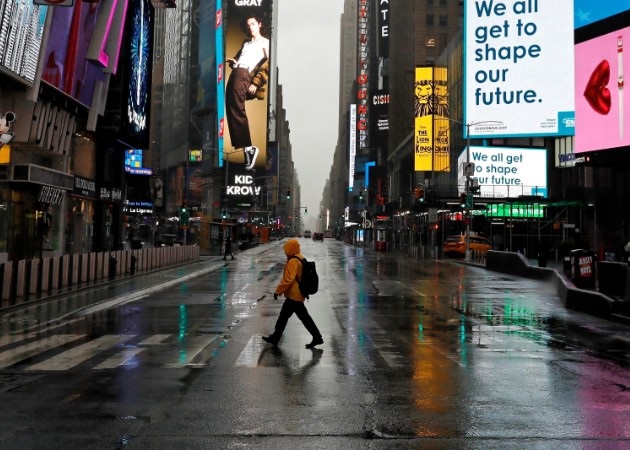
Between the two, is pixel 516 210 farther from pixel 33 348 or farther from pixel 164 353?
pixel 33 348

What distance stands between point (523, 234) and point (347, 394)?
51433 mm

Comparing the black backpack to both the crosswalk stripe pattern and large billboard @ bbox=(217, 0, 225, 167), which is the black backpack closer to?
the crosswalk stripe pattern

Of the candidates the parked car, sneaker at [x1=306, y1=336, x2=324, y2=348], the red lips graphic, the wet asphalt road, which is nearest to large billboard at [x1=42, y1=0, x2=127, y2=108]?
the wet asphalt road

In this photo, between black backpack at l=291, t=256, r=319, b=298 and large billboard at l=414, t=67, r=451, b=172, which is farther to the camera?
large billboard at l=414, t=67, r=451, b=172

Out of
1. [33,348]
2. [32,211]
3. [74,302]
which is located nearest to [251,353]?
[33,348]

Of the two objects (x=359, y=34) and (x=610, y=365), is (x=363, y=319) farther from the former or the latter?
(x=359, y=34)

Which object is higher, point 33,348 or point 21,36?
point 21,36

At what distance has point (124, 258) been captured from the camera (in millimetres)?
27562

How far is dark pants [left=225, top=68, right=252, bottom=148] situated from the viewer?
117250 mm

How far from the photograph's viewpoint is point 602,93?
98.6 feet

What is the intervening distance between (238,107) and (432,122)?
5838 centimetres

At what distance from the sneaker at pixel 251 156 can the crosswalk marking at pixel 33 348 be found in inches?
4278

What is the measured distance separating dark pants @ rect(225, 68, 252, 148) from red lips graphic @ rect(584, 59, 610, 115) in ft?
303

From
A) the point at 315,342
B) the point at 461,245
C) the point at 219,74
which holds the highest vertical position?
the point at 219,74
